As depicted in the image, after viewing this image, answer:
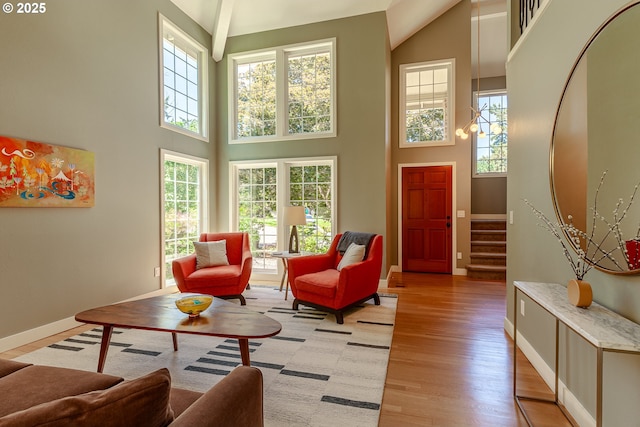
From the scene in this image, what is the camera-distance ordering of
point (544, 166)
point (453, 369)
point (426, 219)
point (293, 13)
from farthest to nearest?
1. point (426, 219)
2. point (293, 13)
3. point (453, 369)
4. point (544, 166)

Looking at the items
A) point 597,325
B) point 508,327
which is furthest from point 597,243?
point 508,327

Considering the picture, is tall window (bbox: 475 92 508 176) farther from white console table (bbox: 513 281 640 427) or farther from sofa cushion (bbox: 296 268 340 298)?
white console table (bbox: 513 281 640 427)

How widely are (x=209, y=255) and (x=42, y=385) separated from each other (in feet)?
9.65

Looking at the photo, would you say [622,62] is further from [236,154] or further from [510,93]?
[236,154]

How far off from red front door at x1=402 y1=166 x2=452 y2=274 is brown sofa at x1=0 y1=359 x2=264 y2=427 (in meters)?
5.44

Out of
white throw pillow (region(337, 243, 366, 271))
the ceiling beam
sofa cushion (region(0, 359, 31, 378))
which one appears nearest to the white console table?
white throw pillow (region(337, 243, 366, 271))

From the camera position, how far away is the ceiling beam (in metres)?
4.92

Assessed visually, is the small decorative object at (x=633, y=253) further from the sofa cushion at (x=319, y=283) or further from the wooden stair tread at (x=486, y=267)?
the wooden stair tread at (x=486, y=267)

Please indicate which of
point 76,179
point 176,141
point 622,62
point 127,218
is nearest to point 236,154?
point 176,141

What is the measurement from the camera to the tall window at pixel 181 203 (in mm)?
4582

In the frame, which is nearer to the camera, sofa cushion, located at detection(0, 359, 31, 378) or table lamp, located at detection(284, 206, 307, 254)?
sofa cushion, located at detection(0, 359, 31, 378)

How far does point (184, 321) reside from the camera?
215cm

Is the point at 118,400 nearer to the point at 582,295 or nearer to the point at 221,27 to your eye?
the point at 582,295

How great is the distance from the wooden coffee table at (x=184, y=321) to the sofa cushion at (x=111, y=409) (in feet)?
3.37
